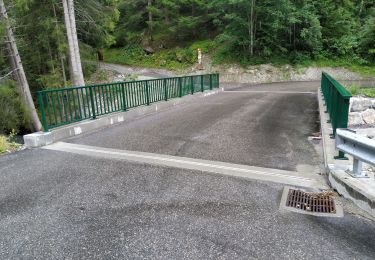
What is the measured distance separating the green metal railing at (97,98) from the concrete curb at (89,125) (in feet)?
0.55

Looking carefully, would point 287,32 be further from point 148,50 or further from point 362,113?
point 362,113

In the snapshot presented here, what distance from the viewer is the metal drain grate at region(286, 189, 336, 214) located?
11.0 feet

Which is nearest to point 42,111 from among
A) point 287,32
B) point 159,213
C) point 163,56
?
point 159,213

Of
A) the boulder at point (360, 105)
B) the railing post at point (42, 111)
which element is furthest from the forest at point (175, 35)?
the boulder at point (360, 105)

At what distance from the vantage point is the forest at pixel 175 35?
15.3 meters

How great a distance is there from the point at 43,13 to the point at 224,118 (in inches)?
512

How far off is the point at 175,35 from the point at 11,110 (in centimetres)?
2066

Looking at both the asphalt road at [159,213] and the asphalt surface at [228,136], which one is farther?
the asphalt surface at [228,136]

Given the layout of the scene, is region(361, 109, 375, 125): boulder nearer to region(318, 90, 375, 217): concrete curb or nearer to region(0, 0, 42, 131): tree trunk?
region(318, 90, 375, 217): concrete curb

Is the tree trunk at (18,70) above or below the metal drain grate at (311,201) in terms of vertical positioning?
above

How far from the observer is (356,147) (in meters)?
3.63

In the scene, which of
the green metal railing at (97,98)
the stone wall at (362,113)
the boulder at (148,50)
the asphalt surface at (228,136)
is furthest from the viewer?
the boulder at (148,50)

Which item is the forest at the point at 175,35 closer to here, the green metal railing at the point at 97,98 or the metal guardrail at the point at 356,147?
the green metal railing at the point at 97,98

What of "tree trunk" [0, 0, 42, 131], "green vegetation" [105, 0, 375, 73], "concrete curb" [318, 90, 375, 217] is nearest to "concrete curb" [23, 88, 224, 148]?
"concrete curb" [318, 90, 375, 217]
